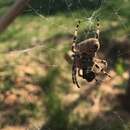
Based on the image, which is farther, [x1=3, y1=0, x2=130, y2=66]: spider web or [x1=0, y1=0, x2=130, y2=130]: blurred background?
[x1=3, y1=0, x2=130, y2=66]: spider web

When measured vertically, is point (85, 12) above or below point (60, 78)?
above

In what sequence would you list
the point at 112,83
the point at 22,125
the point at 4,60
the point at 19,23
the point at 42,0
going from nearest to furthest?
the point at 22,125
the point at 112,83
the point at 4,60
the point at 19,23
the point at 42,0

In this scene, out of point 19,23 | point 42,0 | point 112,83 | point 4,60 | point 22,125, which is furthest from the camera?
point 42,0

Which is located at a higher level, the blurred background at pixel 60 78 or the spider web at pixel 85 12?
the spider web at pixel 85 12

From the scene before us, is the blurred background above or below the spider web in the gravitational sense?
below

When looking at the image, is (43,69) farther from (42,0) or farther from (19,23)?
(42,0)

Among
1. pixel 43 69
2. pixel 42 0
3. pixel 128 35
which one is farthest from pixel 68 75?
pixel 42 0

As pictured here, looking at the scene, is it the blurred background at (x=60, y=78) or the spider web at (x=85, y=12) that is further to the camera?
the spider web at (x=85, y=12)

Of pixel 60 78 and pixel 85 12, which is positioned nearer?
pixel 60 78
